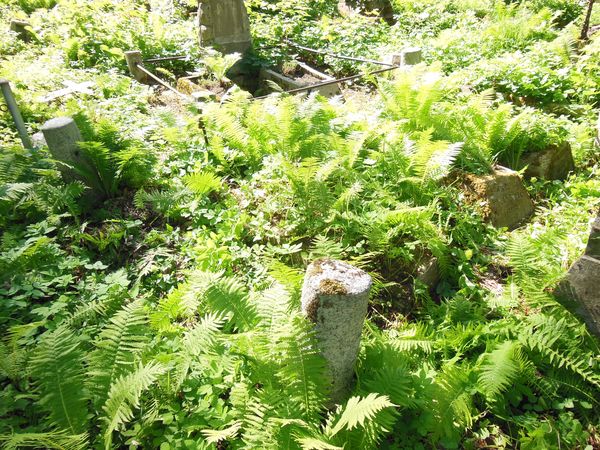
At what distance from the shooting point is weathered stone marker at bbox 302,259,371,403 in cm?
202

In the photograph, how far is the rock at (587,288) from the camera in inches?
114

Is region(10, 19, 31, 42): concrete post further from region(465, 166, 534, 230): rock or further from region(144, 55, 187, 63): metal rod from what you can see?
region(465, 166, 534, 230): rock

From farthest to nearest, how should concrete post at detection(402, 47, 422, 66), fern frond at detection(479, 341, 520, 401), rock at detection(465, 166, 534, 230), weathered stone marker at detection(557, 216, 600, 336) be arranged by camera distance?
concrete post at detection(402, 47, 422, 66), rock at detection(465, 166, 534, 230), weathered stone marker at detection(557, 216, 600, 336), fern frond at detection(479, 341, 520, 401)

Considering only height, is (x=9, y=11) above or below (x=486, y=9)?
above

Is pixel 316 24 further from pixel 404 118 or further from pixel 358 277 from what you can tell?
pixel 358 277

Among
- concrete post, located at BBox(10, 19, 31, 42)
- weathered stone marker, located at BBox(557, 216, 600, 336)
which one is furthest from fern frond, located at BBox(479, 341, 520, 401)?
concrete post, located at BBox(10, 19, 31, 42)

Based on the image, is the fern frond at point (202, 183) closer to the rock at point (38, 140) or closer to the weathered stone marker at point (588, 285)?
the rock at point (38, 140)

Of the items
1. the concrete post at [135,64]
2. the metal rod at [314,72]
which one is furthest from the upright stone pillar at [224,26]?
the concrete post at [135,64]

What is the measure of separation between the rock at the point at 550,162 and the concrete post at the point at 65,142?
4.69m

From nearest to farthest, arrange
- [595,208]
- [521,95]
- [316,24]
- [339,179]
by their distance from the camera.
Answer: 1. [339,179]
2. [595,208]
3. [521,95]
4. [316,24]

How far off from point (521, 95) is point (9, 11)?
13156 mm

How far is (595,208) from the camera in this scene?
4164 millimetres

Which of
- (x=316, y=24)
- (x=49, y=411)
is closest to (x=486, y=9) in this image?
(x=316, y=24)

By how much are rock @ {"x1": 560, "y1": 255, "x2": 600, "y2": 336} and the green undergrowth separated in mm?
104
